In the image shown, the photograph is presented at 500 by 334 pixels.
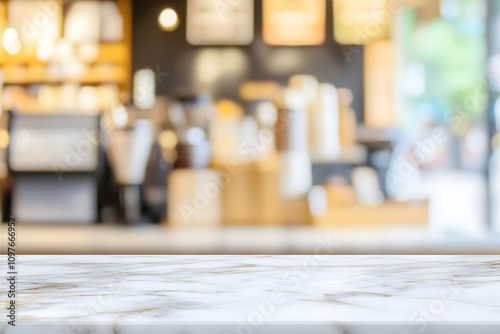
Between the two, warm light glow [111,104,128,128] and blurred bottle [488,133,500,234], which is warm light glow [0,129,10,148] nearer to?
warm light glow [111,104,128,128]

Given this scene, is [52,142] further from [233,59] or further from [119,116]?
[233,59]

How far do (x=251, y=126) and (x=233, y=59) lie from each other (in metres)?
0.52

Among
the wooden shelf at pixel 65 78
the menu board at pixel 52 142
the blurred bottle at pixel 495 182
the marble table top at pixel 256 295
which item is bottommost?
the blurred bottle at pixel 495 182

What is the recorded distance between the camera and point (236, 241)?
268cm

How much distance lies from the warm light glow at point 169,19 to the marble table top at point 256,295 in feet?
9.92

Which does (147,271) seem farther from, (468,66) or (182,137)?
(468,66)

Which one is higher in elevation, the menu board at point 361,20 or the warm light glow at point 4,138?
the menu board at point 361,20

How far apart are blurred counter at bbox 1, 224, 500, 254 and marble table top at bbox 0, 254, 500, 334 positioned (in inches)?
74.9

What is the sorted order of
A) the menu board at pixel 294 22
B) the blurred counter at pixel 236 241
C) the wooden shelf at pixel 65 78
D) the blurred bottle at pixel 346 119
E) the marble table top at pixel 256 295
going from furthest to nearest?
the wooden shelf at pixel 65 78, the menu board at pixel 294 22, the blurred bottle at pixel 346 119, the blurred counter at pixel 236 241, the marble table top at pixel 256 295

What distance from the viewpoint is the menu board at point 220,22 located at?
3.49 m

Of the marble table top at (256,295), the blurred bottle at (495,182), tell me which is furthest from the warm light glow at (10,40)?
the marble table top at (256,295)

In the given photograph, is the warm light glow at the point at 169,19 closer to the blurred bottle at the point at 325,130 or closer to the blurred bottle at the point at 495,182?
the blurred bottle at the point at 325,130

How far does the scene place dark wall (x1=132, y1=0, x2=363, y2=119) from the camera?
3520mm

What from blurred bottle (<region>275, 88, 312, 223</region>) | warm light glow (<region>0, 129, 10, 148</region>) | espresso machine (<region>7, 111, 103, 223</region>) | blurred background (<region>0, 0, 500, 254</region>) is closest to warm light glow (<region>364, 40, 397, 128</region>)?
blurred background (<region>0, 0, 500, 254</region>)
